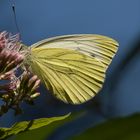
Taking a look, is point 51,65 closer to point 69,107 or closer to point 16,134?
point 69,107

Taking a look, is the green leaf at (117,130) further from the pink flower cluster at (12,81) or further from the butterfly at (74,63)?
the butterfly at (74,63)

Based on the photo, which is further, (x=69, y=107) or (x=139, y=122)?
(x=69, y=107)

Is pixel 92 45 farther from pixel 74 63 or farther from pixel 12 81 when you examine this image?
pixel 12 81

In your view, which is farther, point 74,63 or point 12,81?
point 74,63

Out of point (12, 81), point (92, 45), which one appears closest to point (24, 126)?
point (12, 81)

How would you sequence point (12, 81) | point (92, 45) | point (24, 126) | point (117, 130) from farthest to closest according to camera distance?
point (92, 45) → point (12, 81) → point (24, 126) → point (117, 130)

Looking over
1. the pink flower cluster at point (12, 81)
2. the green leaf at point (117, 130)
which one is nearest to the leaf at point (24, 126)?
the pink flower cluster at point (12, 81)

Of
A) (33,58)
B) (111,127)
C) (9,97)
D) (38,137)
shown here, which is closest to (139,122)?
(111,127)
